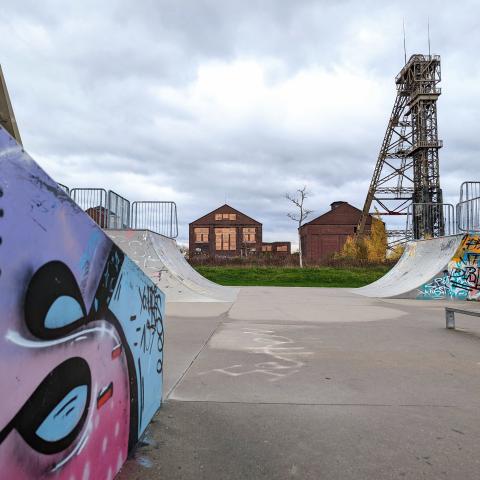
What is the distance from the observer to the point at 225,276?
90.7 feet

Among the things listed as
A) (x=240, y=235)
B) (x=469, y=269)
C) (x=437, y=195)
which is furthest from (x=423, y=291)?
(x=240, y=235)

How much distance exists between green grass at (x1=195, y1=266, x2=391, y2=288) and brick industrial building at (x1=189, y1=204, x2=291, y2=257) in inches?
1817

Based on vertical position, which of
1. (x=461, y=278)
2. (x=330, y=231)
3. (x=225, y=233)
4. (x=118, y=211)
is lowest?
(x=461, y=278)

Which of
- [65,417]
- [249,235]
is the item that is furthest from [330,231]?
[65,417]

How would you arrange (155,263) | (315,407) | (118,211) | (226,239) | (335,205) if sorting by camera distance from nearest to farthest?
(315,407)
(155,263)
(118,211)
(335,205)
(226,239)

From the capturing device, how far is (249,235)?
251ft

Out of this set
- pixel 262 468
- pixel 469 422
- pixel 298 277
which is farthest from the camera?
pixel 298 277

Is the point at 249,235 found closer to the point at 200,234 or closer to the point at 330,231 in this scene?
the point at 200,234

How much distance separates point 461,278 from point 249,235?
61934 mm

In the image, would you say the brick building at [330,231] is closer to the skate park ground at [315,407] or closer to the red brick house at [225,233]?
the red brick house at [225,233]

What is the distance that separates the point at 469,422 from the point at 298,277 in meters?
23.5

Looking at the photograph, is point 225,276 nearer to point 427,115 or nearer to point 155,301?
point 155,301

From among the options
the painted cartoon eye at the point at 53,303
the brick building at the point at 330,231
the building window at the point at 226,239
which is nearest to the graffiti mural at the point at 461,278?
the painted cartoon eye at the point at 53,303

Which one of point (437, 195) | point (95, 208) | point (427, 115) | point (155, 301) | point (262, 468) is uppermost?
point (427, 115)
